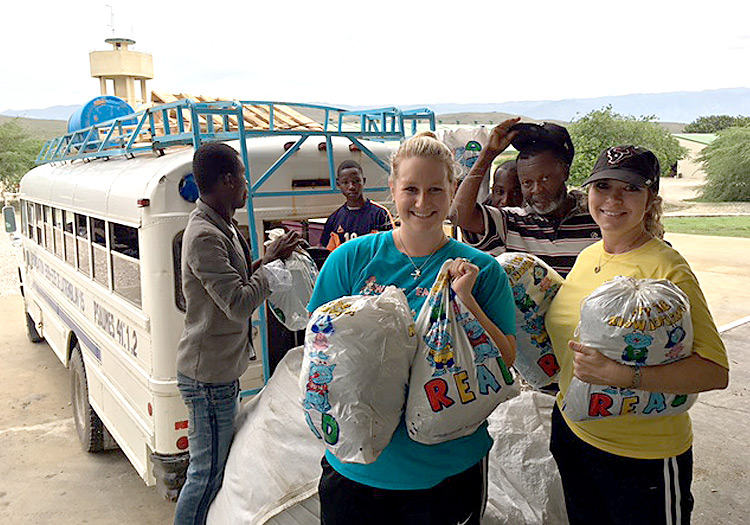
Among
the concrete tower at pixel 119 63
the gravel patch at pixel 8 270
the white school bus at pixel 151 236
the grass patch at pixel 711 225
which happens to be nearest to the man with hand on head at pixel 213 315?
the white school bus at pixel 151 236

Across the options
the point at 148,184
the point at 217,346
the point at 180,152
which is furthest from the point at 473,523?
the point at 180,152

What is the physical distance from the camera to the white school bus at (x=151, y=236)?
3510mm

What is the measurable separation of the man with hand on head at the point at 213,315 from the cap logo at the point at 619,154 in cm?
161

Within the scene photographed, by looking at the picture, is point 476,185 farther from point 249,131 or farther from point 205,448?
point 205,448

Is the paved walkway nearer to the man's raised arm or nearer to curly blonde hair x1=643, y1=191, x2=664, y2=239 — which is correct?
the man's raised arm

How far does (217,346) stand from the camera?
2.92 meters

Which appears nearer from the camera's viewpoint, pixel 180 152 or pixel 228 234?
pixel 228 234

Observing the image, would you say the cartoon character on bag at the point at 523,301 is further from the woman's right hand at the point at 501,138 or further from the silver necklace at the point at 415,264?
the woman's right hand at the point at 501,138

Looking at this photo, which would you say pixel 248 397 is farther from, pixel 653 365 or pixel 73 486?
pixel 653 365

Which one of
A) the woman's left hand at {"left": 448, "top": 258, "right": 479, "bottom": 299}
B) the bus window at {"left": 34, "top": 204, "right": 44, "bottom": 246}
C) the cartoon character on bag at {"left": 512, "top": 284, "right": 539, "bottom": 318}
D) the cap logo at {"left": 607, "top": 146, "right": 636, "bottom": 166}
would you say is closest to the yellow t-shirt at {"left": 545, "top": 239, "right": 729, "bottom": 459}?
the cartoon character on bag at {"left": 512, "top": 284, "right": 539, "bottom": 318}

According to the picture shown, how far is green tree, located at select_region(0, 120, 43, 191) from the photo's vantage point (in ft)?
101

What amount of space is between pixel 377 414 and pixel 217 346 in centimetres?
141

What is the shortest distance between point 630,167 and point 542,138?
2.26ft

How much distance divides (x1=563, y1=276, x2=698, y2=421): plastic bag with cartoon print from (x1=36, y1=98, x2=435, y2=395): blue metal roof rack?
217 centimetres
